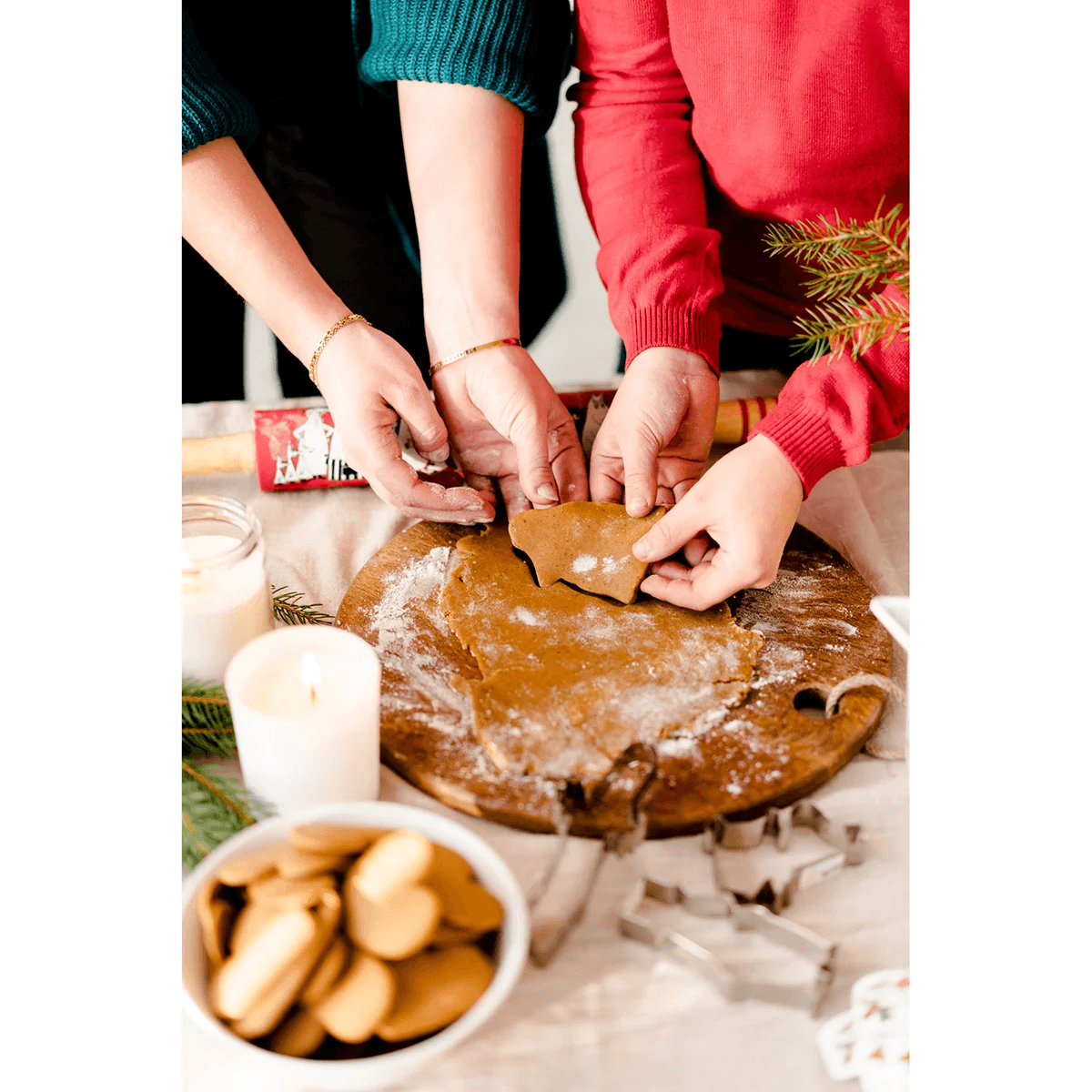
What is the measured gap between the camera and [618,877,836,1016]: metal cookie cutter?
60 centimetres

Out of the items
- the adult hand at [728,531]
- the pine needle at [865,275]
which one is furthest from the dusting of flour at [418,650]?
the pine needle at [865,275]

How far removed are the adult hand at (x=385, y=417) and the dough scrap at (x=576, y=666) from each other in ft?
0.21

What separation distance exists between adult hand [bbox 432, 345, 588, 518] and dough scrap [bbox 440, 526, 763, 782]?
0.37ft

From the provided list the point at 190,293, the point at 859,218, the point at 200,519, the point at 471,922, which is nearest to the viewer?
the point at 471,922

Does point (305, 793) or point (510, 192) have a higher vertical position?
point (510, 192)

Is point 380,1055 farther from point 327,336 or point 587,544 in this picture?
point 327,336

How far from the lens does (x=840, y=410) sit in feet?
3.13

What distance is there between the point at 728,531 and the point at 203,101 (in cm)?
70

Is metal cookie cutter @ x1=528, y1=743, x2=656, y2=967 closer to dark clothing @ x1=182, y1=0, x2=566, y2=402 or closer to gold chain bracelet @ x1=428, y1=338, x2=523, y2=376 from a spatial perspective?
gold chain bracelet @ x1=428, y1=338, x2=523, y2=376

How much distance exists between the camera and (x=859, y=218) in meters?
1.07

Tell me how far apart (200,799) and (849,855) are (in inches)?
18.7

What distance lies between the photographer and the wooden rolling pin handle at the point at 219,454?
1.07 metres

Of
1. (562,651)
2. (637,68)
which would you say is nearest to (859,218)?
(637,68)
